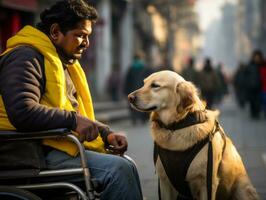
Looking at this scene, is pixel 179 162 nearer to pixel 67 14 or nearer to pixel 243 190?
pixel 243 190

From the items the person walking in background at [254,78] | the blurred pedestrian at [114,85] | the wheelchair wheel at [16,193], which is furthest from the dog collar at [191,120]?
the blurred pedestrian at [114,85]

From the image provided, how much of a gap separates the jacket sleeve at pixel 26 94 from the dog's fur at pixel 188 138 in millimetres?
1092

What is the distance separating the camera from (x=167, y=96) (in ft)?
17.9

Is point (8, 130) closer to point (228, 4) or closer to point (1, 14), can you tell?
point (1, 14)

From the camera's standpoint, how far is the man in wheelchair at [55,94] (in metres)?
4.31

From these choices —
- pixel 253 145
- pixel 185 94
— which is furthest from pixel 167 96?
pixel 253 145

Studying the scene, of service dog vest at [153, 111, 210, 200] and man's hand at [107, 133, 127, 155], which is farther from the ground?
man's hand at [107, 133, 127, 155]

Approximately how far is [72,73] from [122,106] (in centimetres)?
2322

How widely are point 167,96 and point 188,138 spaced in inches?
15.6

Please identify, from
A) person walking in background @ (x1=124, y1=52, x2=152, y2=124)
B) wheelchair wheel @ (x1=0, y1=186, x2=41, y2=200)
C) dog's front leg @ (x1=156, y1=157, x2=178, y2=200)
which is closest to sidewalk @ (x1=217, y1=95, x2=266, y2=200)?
dog's front leg @ (x1=156, y1=157, x2=178, y2=200)

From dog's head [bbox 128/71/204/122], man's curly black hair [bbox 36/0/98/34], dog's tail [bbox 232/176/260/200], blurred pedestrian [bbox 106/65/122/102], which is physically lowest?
blurred pedestrian [bbox 106/65/122/102]

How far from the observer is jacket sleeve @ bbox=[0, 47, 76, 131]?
428 centimetres

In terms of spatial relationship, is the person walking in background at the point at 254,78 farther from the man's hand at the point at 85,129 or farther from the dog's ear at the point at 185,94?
the man's hand at the point at 85,129

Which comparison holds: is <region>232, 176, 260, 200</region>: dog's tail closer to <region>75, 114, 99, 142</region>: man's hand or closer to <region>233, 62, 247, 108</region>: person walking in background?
<region>75, 114, 99, 142</region>: man's hand
